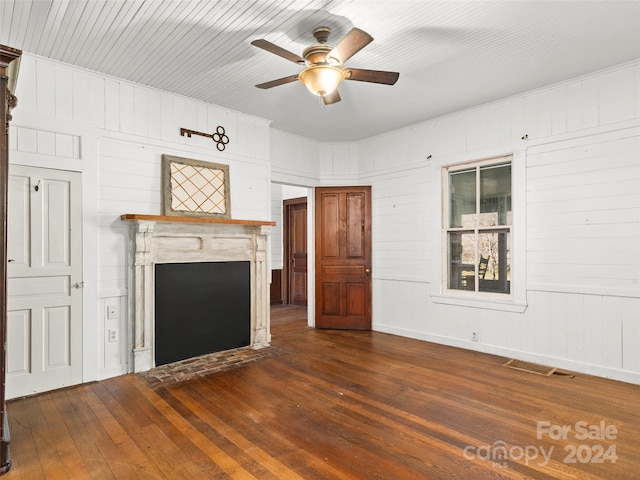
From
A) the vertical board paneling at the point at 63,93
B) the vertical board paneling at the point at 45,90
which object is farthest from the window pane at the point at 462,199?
the vertical board paneling at the point at 45,90

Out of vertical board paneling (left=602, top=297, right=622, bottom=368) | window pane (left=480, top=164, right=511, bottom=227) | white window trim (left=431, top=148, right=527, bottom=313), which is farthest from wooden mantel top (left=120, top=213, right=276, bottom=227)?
vertical board paneling (left=602, top=297, right=622, bottom=368)

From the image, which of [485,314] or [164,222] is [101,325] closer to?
[164,222]

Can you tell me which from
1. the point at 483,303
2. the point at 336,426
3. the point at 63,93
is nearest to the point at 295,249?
the point at 483,303

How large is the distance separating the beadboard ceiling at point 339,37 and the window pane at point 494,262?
65.9 inches

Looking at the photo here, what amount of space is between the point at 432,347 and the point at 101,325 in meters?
3.81

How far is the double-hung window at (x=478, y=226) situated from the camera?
450 cm

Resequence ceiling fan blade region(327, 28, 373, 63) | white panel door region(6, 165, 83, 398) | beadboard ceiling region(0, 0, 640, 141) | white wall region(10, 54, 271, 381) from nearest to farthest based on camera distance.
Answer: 1. ceiling fan blade region(327, 28, 373, 63)
2. beadboard ceiling region(0, 0, 640, 141)
3. white panel door region(6, 165, 83, 398)
4. white wall region(10, 54, 271, 381)

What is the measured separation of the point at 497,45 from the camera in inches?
126

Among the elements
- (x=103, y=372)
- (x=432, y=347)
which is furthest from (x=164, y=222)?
(x=432, y=347)

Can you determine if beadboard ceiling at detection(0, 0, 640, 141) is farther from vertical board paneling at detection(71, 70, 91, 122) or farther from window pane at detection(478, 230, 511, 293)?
window pane at detection(478, 230, 511, 293)

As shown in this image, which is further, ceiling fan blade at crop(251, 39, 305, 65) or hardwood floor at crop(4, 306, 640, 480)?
ceiling fan blade at crop(251, 39, 305, 65)

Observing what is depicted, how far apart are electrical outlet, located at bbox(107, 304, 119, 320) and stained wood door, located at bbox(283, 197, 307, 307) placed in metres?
4.64

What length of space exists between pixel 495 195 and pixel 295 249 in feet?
15.3

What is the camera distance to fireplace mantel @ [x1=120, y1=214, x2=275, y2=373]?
380 centimetres
